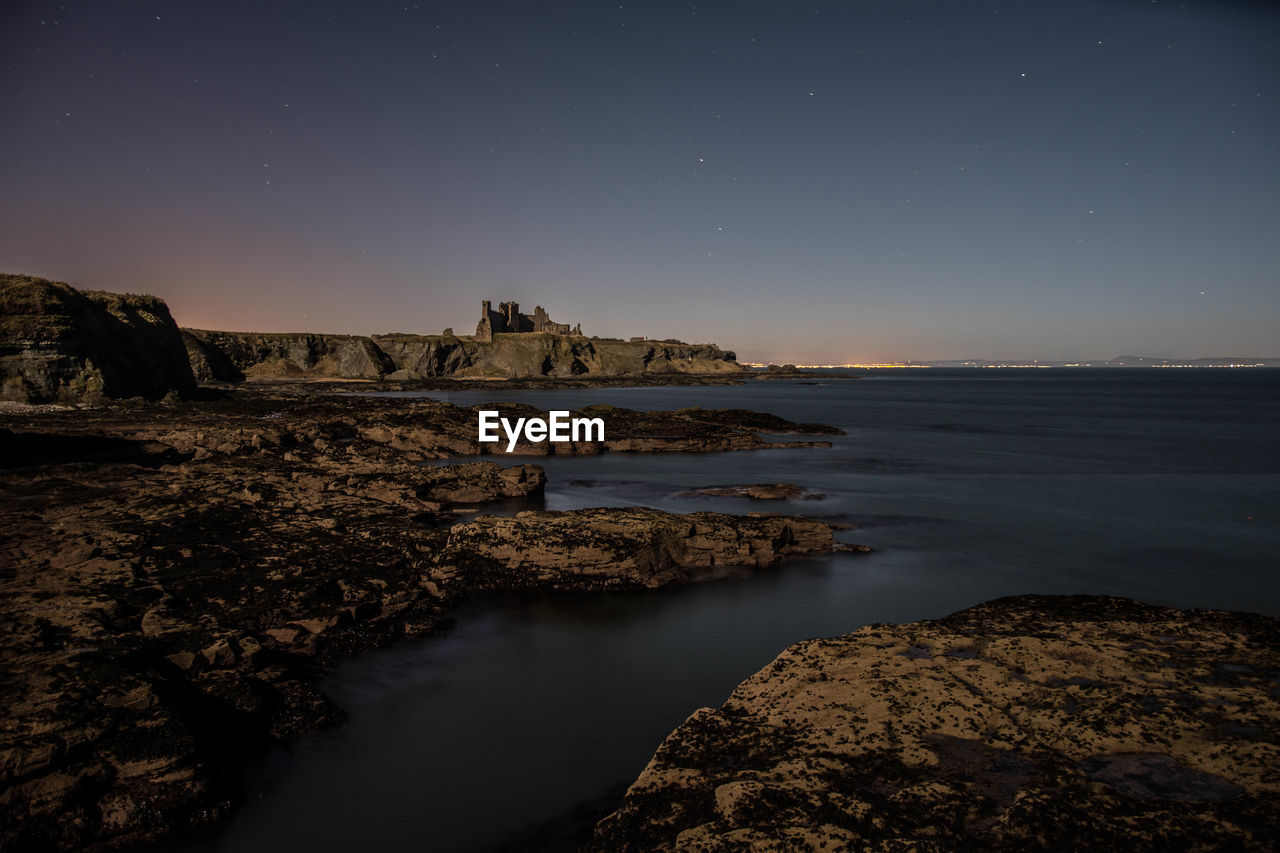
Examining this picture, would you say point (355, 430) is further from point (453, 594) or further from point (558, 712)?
point (558, 712)

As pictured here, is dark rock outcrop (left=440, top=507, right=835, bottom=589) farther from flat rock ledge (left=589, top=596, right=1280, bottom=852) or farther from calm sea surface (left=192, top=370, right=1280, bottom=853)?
flat rock ledge (left=589, top=596, right=1280, bottom=852)

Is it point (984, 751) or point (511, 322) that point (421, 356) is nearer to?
point (511, 322)

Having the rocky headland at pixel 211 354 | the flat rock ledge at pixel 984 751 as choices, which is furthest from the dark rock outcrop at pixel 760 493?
the rocky headland at pixel 211 354

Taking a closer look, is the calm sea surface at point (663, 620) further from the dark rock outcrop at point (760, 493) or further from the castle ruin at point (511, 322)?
the castle ruin at point (511, 322)

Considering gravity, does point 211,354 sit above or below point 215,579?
above

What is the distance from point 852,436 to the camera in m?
39.9

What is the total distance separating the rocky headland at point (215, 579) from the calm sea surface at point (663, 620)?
56cm

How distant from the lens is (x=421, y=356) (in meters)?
129

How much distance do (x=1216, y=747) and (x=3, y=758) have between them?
32.1 ft

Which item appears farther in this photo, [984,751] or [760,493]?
[760,493]

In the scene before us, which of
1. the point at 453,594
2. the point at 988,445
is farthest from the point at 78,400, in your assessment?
the point at 988,445

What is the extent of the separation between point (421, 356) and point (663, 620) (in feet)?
417

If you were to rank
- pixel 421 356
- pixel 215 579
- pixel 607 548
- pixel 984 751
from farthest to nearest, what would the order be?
pixel 421 356 → pixel 607 548 → pixel 215 579 → pixel 984 751

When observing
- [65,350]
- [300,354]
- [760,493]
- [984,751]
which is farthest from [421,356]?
[984,751]
